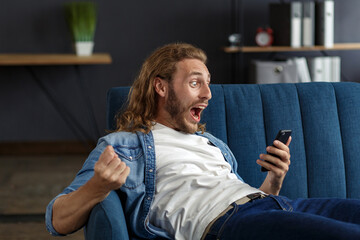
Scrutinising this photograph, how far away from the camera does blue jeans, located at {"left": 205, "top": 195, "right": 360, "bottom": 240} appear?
1276 mm

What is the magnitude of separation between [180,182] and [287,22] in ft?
8.98

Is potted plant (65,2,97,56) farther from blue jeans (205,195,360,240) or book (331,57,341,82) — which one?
blue jeans (205,195,360,240)

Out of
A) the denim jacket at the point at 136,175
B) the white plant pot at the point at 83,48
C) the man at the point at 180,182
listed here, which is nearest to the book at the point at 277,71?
the white plant pot at the point at 83,48

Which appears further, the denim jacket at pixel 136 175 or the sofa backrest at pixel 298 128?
the sofa backrest at pixel 298 128

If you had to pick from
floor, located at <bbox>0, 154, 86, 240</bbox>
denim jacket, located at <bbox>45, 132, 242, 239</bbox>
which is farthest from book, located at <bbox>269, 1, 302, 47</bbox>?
denim jacket, located at <bbox>45, 132, 242, 239</bbox>

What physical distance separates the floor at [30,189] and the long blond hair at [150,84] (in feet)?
3.75

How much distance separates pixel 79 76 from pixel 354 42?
2286 millimetres

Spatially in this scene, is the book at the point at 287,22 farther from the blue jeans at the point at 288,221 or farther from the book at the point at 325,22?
the blue jeans at the point at 288,221

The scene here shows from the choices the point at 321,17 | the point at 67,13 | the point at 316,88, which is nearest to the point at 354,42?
the point at 321,17

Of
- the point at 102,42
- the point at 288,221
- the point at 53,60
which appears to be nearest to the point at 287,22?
the point at 102,42

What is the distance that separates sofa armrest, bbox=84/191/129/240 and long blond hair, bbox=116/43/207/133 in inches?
14.5

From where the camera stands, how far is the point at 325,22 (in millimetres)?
3988

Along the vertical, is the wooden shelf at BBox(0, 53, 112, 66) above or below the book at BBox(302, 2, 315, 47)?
below

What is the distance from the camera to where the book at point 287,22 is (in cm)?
397
